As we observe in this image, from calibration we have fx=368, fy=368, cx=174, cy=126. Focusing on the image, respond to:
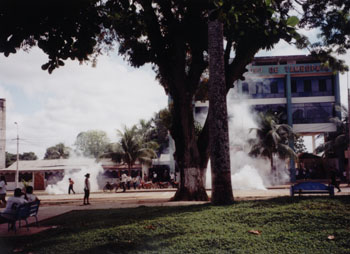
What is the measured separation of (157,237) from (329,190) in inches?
298

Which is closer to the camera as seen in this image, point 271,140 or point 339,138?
point 271,140

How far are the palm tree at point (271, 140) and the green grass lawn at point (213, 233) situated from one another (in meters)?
25.6

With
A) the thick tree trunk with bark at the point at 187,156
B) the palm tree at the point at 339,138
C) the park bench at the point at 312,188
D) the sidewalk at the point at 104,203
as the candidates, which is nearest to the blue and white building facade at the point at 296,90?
the palm tree at the point at 339,138

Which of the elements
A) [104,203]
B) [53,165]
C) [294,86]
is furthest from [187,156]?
[53,165]

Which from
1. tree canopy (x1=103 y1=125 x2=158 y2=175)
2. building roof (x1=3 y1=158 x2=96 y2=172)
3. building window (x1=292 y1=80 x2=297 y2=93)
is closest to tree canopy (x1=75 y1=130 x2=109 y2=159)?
building roof (x1=3 y1=158 x2=96 y2=172)

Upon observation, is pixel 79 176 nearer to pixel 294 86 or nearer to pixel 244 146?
pixel 244 146

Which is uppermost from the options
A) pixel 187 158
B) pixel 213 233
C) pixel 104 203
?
pixel 187 158

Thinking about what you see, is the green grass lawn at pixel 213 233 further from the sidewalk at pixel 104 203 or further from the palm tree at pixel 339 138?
the palm tree at pixel 339 138

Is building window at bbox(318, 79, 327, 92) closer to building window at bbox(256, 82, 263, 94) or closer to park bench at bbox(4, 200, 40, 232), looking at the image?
building window at bbox(256, 82, 263, 94)

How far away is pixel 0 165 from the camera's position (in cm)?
4481

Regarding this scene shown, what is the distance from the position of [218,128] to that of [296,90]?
31.5m

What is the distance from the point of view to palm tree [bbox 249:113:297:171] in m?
34.5

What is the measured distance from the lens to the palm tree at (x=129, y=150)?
3628 cm

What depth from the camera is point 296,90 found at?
40094mm
